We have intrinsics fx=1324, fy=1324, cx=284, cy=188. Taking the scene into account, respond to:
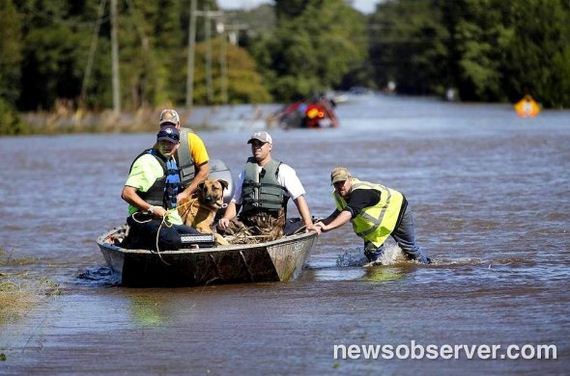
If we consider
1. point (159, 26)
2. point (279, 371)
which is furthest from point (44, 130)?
point (279, 371)

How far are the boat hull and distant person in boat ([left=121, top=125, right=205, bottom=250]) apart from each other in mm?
165

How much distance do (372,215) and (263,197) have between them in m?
1.29

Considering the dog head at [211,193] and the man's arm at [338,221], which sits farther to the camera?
the dog head at [211,193]

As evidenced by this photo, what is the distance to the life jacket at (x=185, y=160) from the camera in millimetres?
14445

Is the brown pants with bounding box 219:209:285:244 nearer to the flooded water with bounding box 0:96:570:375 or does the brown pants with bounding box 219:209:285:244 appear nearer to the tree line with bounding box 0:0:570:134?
the flooded water with bounding box 0:96:570:375

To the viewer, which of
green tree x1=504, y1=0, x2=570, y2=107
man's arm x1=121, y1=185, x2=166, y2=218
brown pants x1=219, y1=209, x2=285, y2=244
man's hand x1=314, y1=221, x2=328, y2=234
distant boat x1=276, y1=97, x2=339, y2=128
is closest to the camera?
man's arm x1=121, y1=185, x2=166, y2=218

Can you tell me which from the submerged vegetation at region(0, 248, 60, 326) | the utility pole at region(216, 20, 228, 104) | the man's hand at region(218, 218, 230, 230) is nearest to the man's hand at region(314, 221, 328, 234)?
the man's hand at region(218, 218, 230, 230)

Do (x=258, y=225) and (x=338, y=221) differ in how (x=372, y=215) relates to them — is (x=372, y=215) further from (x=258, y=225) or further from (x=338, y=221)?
(x=258, y=225)

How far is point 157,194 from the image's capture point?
1331cm

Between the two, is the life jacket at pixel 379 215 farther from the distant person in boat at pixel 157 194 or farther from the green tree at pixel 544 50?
the green tree at pixel 544 50

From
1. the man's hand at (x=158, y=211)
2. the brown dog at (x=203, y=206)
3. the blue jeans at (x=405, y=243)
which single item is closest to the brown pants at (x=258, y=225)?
the brown dog at (x=203, y=206)

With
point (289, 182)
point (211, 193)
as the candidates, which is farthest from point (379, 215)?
point (211, 193)

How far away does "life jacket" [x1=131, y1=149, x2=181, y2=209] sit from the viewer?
13266 mm

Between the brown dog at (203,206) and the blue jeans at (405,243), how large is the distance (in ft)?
6.39
